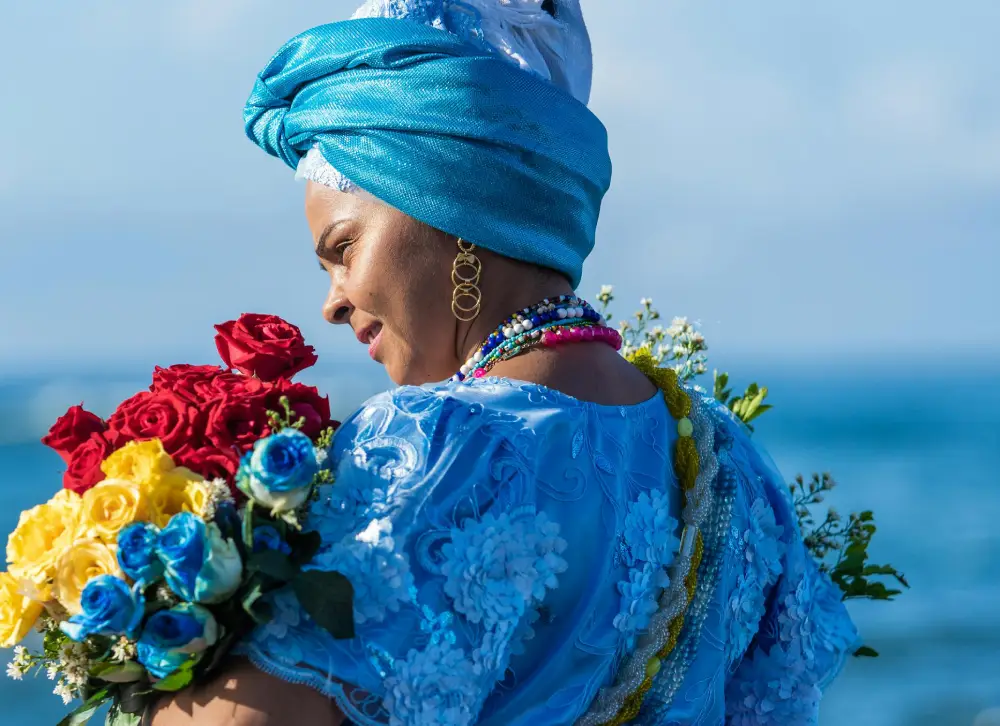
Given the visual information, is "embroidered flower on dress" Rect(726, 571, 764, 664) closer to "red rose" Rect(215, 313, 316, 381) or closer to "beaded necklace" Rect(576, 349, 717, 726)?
"beaded necklace" Rect(576, 349, 717, 726)

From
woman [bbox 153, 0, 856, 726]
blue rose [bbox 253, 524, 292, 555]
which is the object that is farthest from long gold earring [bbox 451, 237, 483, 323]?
blue rose [bbox 253, 524, 292, 555]

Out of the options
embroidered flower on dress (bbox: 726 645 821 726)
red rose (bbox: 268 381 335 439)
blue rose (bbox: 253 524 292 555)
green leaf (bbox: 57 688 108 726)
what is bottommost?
green leaf (bbox: 57 688 108 726)

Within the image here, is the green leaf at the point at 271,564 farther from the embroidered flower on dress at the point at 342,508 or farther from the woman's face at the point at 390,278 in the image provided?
the woman's face at the point at 390,278

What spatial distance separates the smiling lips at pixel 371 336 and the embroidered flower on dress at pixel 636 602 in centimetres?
69

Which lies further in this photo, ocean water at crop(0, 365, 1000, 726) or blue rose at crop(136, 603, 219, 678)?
ocean water at crop(0, 365, 1000, 726)

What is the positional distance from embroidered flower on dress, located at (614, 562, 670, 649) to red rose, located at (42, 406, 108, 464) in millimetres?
900

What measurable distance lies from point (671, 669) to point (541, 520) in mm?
470

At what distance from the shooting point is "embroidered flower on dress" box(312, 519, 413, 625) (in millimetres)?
1695

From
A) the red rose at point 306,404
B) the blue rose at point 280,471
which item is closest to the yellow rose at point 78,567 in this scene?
the blue rose at point 280,471

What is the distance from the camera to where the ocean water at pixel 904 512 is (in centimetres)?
1423

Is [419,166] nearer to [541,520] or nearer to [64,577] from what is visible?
[541,520]

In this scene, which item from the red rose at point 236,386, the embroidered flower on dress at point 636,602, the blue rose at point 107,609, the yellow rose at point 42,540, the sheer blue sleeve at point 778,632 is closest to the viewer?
the blue rose at point 107,609

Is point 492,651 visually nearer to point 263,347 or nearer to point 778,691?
point 263,347

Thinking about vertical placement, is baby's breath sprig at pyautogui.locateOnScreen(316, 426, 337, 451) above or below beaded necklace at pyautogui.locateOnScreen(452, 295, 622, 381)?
below
